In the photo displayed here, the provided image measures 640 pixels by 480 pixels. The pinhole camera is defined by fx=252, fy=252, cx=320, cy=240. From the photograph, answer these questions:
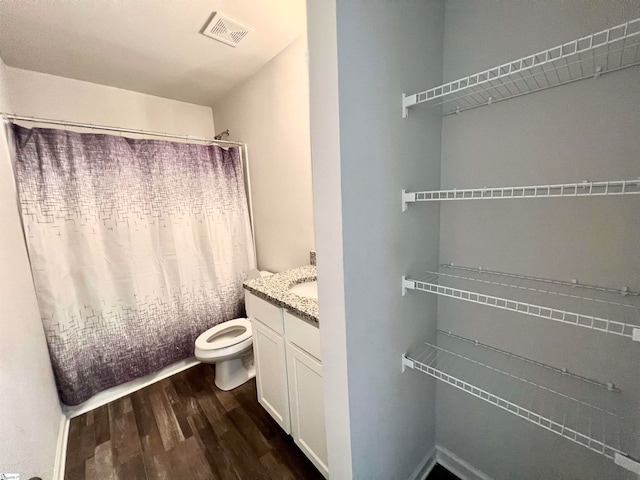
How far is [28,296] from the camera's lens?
142 cm

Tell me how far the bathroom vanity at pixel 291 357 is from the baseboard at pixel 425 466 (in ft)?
1.44

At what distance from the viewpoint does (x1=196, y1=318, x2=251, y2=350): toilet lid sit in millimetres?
1856

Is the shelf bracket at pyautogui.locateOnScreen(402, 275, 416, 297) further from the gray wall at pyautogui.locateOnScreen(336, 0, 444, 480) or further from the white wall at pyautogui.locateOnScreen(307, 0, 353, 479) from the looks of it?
the white wall at pyautogui.locateOnScreen(307, 0, 353, 479)

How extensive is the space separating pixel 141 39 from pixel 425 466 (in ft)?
9.96

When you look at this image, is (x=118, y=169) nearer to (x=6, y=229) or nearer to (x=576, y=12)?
(x=6, y=229)

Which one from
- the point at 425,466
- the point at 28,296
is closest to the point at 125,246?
Result: the point at 28,296

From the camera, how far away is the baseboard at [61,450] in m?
1.35

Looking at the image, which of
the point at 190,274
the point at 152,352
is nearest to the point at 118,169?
the point at 190,274

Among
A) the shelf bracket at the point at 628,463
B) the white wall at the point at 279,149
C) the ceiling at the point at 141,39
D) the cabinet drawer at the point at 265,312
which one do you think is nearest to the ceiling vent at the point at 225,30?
the ceiling at the point at 141,39

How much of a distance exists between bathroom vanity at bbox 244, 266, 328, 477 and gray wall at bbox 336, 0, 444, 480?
29 cm

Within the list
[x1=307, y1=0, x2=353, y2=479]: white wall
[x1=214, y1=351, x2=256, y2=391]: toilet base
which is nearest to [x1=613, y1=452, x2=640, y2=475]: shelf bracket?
[x1=307, y1=0, x2=353, y2=479]: white wall

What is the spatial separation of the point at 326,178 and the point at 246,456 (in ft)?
5.29

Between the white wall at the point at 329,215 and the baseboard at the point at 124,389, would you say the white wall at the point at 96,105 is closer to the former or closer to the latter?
the baseboard at the point at 124,389

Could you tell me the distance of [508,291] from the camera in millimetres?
975
